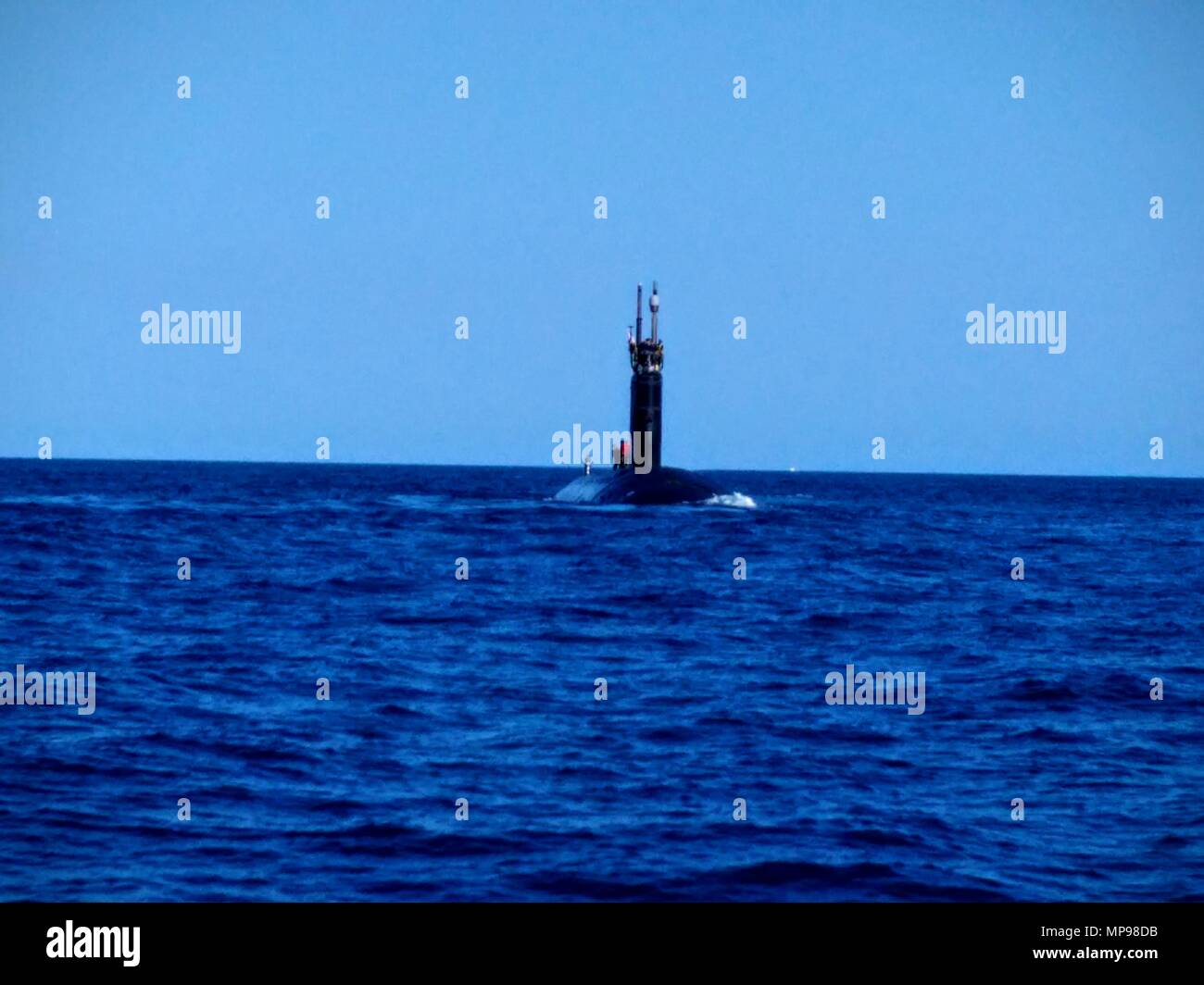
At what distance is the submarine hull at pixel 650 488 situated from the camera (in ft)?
240

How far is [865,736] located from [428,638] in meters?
11.1

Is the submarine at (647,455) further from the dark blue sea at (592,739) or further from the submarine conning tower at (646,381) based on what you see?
the dark blue sea at (592,739)

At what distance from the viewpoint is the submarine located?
73.6 metres

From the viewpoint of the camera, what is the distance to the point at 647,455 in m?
77.8

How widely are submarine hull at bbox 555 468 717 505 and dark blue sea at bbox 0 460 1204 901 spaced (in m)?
28.8

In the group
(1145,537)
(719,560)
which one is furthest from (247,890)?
(1145,537)

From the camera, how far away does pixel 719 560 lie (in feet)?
156

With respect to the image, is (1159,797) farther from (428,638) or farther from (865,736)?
(428,638)

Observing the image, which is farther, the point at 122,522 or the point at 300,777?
the point at 122,522

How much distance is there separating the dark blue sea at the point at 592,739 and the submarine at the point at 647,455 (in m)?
29.2
